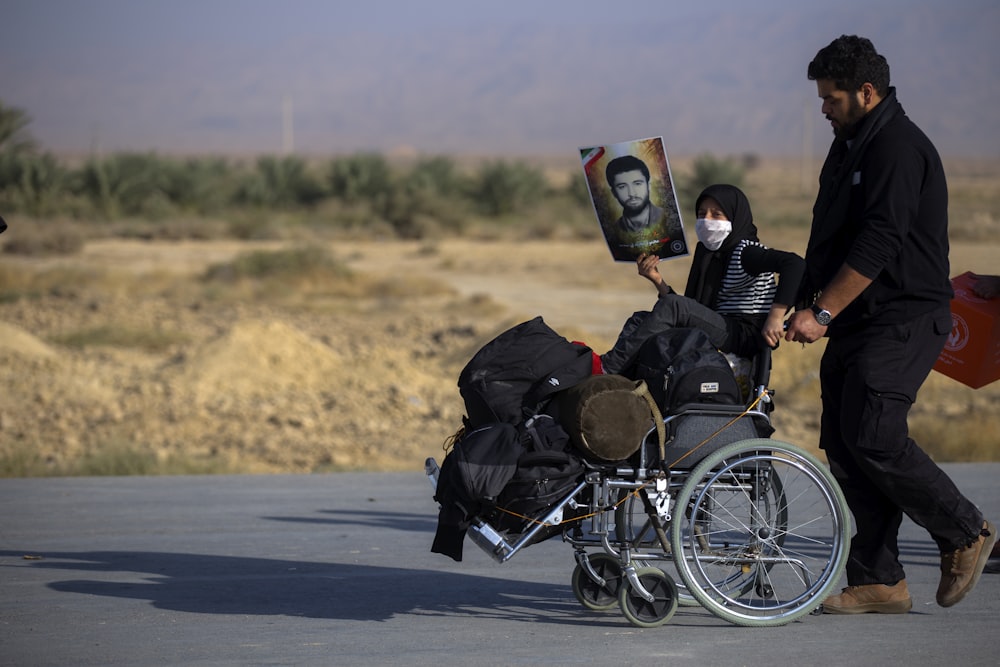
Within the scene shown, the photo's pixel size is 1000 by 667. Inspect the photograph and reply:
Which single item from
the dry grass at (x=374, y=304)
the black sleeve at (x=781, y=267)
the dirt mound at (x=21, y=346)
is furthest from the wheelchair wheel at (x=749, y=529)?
the dirt mound at (x=21, y=346)

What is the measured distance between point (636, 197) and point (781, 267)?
0.77 m

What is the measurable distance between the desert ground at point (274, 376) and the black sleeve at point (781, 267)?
6850 millimetres

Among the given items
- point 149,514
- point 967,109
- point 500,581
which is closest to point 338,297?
point 149,514

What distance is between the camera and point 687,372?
545cm

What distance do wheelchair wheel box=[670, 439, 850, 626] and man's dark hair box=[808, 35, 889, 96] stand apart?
1.48 m

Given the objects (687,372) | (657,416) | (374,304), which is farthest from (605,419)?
(374,304)

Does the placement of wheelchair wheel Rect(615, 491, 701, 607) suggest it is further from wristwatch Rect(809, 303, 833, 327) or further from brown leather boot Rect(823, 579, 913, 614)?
wristwatch Rect(809, 303, 833, 327)

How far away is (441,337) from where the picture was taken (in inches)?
808

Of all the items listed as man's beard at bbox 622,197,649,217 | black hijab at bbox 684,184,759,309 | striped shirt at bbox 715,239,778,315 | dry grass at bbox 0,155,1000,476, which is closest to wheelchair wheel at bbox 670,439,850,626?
striped shirt at bbox 715,239,778,315

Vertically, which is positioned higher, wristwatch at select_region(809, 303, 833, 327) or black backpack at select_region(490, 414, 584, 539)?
wristwatch at select_region(809, 303, 833, 327)

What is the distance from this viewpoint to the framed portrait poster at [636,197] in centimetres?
604

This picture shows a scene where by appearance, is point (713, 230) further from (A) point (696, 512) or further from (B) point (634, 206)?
(A) point (696, 512)

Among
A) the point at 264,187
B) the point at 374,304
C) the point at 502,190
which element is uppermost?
the point at 502,190

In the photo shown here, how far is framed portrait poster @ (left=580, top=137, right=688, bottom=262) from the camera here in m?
6.04
